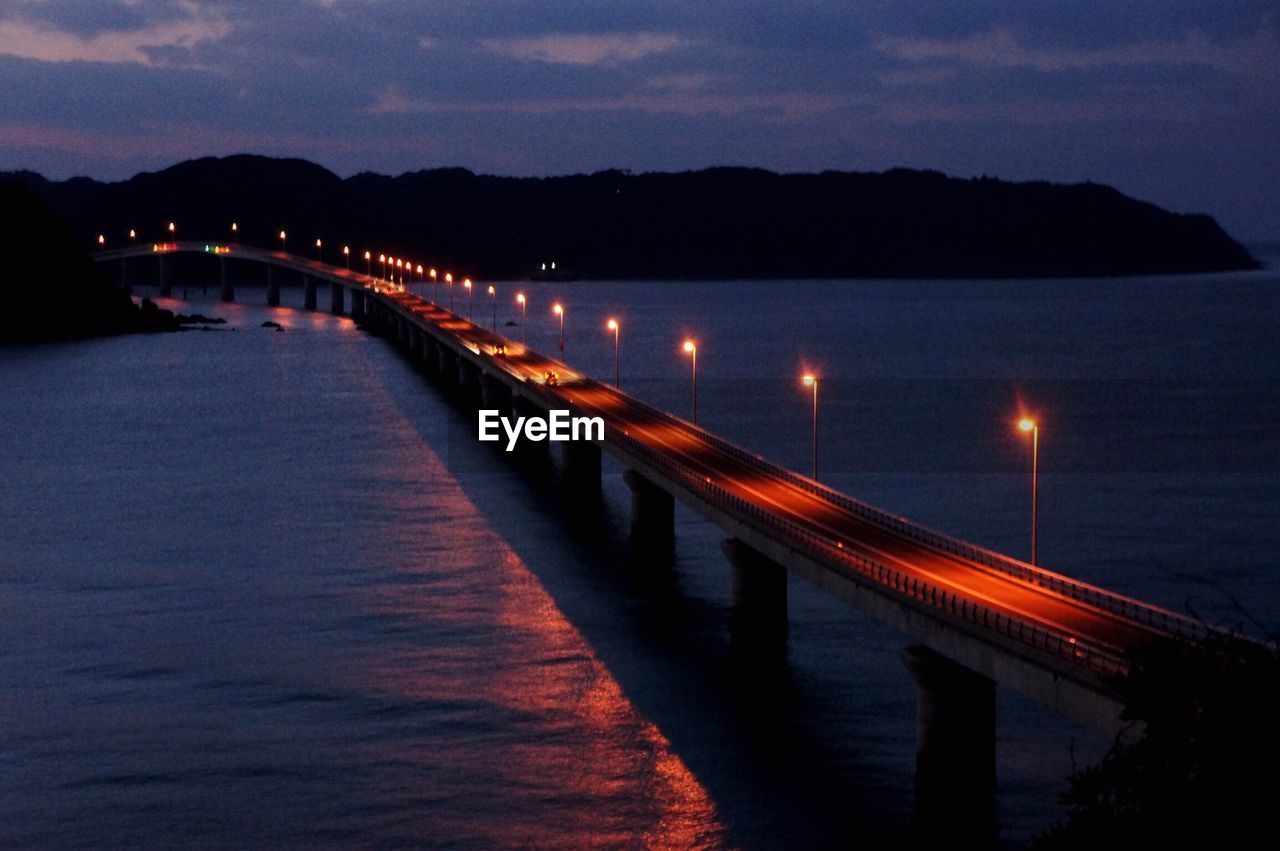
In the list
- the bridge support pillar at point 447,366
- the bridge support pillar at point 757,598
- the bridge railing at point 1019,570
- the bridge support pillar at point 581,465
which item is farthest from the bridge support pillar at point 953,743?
the bridge support pillar at point 447,366

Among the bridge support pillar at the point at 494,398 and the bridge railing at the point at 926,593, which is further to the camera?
the bridge support pillar at the point at 494,398

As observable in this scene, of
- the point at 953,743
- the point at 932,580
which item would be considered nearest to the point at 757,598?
the point at 932,580

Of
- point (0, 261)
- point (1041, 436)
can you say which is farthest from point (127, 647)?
point (0, 261)

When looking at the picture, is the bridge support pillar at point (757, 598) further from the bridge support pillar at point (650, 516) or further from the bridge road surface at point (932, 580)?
the bridge support pillar at point (650, 516)

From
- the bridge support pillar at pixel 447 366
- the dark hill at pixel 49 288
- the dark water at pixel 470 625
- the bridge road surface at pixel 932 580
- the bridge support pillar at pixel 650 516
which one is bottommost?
the dark water at pixel 470 625

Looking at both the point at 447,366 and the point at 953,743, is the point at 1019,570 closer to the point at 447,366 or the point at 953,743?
the point at 953,743

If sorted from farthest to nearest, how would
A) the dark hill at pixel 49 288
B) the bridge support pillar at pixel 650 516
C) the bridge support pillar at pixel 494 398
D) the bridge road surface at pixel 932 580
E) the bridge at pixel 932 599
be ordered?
the dark hill at pixel 49 288 < the bridge support pillar at pixel 494 398 < the bridge support pillar at pixel 650 516 < the bridge at pixel 932 599 < the bridge road surface at pixel 932 580
